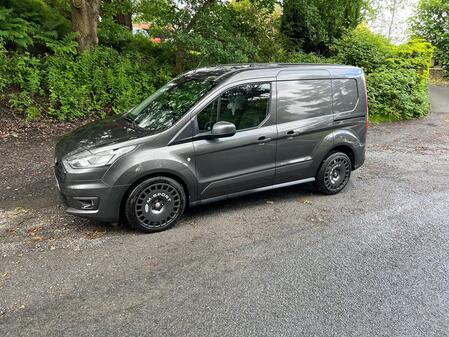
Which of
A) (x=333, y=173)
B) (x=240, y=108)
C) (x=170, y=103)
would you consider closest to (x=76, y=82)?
(x=170, y=103)

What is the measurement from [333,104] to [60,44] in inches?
279

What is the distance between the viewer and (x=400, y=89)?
460 inches

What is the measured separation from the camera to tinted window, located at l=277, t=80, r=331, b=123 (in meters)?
4.81

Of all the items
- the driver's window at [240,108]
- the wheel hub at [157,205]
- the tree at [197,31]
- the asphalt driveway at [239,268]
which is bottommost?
the asphalt driveway at [239,268]

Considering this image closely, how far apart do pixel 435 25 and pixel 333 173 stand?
21333 mm

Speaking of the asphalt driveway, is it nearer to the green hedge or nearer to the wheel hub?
the wheel hub

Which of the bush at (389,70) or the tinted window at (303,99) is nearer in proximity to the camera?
the tinted window at (303,99)

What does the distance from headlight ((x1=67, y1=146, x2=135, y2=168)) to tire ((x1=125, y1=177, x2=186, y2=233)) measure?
0.40 metres

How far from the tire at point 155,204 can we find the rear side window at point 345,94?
262 cm

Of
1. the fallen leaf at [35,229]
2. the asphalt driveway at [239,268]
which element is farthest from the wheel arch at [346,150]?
the fallen leaf at [35,229]

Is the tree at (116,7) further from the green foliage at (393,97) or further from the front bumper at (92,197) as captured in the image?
the front bumper at (92,197)

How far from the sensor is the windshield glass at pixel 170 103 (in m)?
4.37

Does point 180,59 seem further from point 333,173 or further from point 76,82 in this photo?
point 333,173

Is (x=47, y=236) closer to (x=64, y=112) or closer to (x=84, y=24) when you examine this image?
(x=64, y=112)
